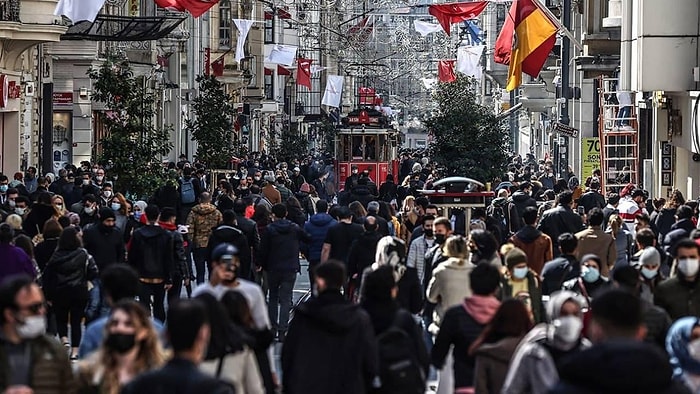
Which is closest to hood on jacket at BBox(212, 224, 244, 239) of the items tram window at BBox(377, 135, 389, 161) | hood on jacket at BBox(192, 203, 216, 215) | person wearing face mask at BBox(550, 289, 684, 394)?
hood on jacket at BBox(192, 203, 216, 215)

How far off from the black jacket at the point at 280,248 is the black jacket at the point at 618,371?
12.3 meters

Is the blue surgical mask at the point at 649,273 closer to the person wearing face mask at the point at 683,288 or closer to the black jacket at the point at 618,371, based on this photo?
the person wearing face mask at the point at 683,288

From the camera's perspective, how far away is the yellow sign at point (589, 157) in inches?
1612

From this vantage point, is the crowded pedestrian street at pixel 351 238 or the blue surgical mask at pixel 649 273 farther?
the blue surgical mask at pixel 649 273

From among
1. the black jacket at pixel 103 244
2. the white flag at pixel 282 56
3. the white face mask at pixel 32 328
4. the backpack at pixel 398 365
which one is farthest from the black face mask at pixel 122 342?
the white flag at pixel 282 56

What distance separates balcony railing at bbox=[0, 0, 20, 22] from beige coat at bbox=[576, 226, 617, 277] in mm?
18302

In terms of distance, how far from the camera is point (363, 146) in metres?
55.1

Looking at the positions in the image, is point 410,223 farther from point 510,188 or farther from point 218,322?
point 218,322

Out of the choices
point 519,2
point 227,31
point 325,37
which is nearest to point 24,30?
point 519,2

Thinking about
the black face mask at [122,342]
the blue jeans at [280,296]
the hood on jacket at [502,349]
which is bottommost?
the blue jeans at [280,296]

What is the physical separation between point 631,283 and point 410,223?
36.9 ft

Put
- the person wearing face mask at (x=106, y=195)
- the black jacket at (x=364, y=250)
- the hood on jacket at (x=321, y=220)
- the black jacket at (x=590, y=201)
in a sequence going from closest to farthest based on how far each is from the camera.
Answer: the black jacket at (x=364, y=250)
the hood on jacket at (x=321, y=220)
the person wearing face mask at (x=106, y=195)
the black jacket at (x=590, y=201)

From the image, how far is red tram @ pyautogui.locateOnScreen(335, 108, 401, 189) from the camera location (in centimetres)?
5469

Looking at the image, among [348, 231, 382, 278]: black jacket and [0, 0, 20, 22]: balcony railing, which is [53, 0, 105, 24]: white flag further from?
[348, 231, 382, 278]: black jacket
